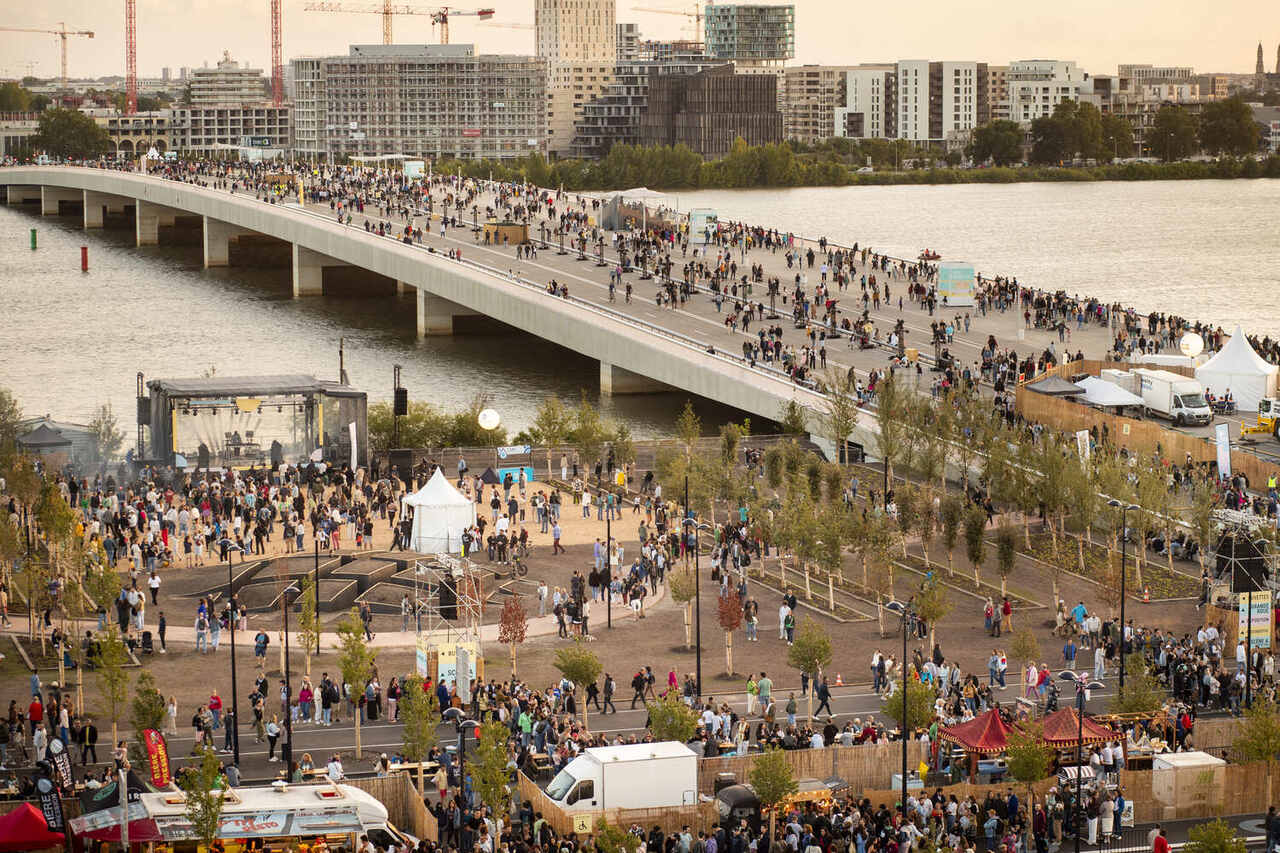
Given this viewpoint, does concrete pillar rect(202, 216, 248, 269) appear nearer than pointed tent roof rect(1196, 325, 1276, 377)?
No

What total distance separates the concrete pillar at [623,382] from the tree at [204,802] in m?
47.6

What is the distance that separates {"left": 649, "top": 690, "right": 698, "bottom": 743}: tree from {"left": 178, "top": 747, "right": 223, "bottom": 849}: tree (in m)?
6.41

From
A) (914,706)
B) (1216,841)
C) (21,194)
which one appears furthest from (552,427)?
(21,194)

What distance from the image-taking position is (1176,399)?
179 ft

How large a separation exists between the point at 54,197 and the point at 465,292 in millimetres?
93831

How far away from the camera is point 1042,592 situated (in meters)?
40.4

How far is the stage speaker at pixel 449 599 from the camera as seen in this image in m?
36.8

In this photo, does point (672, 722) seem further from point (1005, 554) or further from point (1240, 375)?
point (1240, 375)

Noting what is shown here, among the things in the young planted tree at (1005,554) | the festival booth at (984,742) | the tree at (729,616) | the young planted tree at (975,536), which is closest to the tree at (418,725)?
the festival booth at (984,742)

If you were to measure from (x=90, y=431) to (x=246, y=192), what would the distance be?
73.3 metres

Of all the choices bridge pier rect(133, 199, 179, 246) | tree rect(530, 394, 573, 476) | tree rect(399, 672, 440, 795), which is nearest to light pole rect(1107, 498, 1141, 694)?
tree rect(399, 672, 440, 795)

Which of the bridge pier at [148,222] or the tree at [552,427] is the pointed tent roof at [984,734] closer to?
the tree at [552,427]

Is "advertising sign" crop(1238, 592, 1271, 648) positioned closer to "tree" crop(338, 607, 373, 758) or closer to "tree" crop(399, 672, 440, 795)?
"tree" crop(399, 672, 440, 795)

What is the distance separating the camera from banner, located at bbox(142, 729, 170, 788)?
26.1 m
